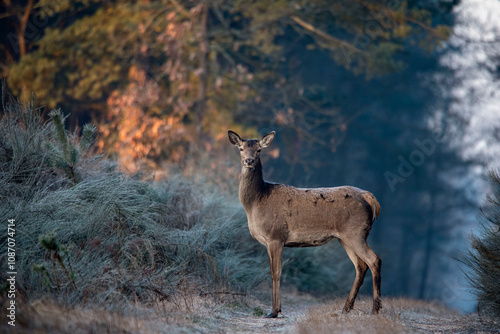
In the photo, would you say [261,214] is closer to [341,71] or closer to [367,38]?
[367,38]

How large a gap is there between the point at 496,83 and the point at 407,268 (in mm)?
13809

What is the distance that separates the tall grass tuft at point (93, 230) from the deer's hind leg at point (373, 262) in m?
2.31

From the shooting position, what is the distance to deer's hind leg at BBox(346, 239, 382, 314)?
8.01 meters

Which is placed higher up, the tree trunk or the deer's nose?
the tree trunk

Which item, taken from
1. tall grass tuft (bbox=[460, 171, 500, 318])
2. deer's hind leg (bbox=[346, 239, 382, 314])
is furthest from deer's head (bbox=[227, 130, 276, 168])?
tall grass tuft (bbox=[460, 171, 500, 318])

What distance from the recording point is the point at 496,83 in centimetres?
2828

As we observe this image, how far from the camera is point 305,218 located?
8.35 meters

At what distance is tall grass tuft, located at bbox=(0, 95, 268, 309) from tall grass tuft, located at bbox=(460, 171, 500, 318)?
157 inches

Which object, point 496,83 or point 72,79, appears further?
point 496,83

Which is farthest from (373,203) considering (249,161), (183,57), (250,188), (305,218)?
(183,57)

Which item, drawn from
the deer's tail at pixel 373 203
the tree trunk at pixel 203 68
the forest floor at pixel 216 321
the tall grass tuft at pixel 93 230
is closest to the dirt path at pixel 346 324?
the forest floor at pixel 216 321

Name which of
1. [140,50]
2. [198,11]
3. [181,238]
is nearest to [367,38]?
[198,11]

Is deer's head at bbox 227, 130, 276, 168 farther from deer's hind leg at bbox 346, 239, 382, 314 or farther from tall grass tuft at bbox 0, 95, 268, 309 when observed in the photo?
deer's hind leg at bbox 346, 239, 382, 314

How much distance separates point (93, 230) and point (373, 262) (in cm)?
419
